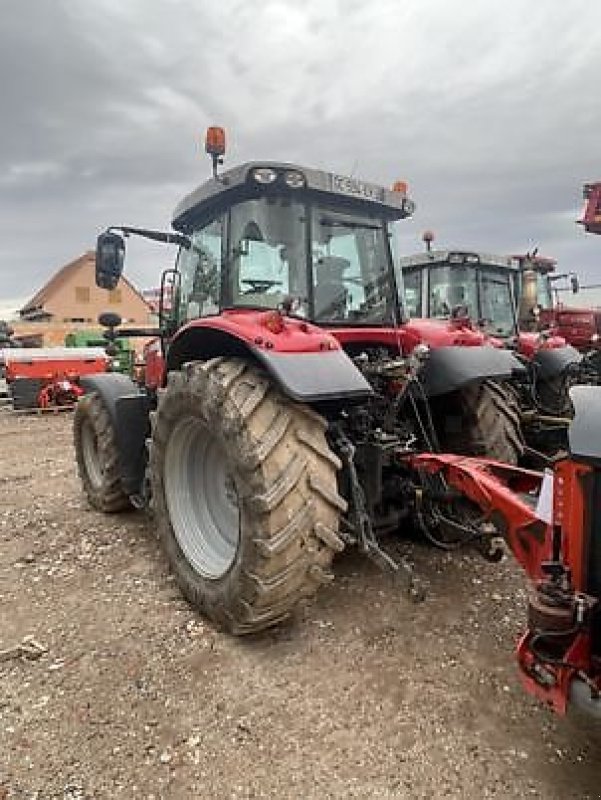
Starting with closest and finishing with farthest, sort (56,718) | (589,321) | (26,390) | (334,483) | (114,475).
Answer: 1. (56,718)
2. (334,483)
3. (114,475)
4. (589,321)
5. (26,390)

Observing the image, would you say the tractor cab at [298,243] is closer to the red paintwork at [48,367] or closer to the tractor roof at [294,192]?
the tractor roof at [294,192]

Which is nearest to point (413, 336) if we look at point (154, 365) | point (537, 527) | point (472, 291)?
point (537, 527)

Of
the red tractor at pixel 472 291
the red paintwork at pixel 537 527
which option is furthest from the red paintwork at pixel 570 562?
the red tractor at pixel 472 291

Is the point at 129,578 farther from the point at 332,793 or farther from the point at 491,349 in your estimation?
the point at 491,349

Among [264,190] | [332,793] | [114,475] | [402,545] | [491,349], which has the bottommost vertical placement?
[332,793]

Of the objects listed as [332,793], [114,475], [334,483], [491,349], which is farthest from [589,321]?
[332,793]

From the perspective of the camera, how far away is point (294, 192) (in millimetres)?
3412

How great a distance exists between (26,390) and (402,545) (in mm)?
10028

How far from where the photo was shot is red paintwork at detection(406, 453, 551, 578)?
2139 millimetres

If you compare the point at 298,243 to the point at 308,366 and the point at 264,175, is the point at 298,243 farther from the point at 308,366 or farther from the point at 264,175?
the point at 308,366

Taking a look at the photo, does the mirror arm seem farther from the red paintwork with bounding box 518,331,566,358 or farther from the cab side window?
the red paintwork with bounding box 518,331,566,358

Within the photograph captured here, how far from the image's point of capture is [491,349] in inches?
145

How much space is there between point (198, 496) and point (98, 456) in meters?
1.74

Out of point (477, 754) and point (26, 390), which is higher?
point (26, 390)
